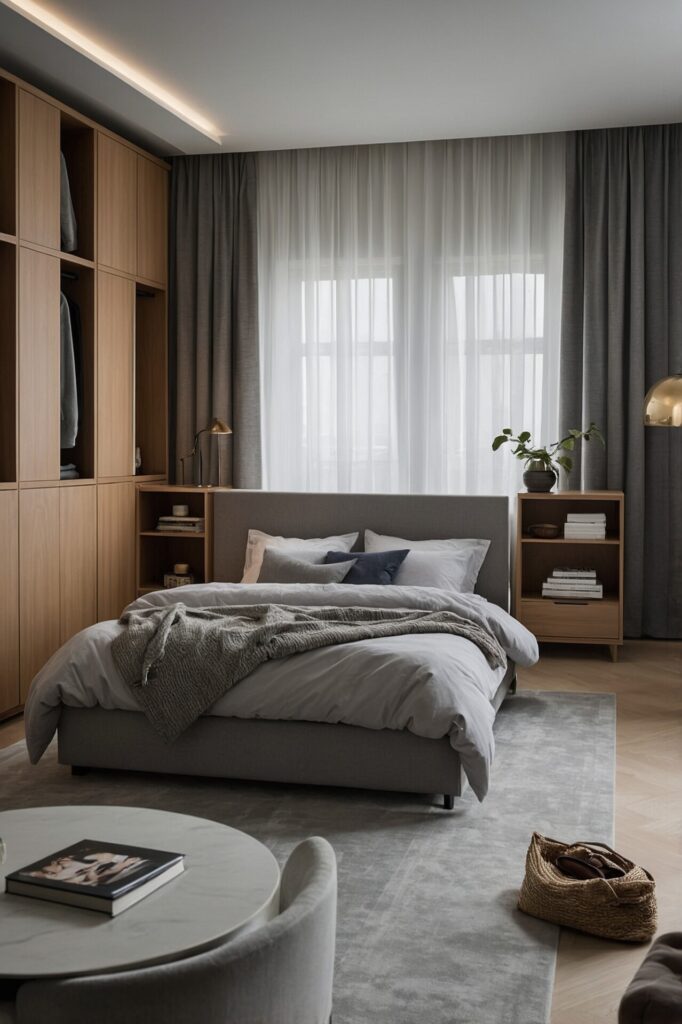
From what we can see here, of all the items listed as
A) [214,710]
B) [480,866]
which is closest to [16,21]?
[214,710]

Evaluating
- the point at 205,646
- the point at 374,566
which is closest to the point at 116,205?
the point at 374,566

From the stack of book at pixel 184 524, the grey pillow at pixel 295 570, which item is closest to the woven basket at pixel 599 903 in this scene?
the grey pillow at pixel 295 570

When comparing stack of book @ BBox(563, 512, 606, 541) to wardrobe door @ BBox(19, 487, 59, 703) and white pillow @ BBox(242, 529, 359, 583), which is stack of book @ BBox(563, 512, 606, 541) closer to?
white pillow @ BBox(242, 529, 359, 583)

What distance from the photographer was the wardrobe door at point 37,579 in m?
4.73

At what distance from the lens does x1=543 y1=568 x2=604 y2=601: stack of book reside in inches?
221

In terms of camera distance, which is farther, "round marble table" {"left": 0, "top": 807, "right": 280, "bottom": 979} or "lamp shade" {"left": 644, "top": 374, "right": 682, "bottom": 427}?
"lamp shade" {"left": 644, "top": 374, "right": 682, "bottom": 427}

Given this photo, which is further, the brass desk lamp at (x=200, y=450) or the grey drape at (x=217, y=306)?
the grey drape at (x=217, y=306)

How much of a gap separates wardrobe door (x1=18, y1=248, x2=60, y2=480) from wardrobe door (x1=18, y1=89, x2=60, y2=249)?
0.11 m

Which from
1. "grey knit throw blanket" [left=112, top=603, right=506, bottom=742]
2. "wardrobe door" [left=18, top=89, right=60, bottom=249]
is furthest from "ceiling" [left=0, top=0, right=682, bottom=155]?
"grey knit throw blanket" [left=112, top=603, right=506, bottom=742]

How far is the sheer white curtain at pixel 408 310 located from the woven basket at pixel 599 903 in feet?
12.0

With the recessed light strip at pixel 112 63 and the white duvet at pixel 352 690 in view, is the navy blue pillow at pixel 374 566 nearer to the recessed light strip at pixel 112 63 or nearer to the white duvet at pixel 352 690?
the white duvet at pixel 352 690

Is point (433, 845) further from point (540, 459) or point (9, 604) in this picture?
point (540, 459)

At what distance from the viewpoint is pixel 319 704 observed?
3420mm

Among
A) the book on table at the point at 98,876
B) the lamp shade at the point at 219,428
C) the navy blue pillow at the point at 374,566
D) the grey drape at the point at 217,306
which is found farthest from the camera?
the grey drape at the point at 217,306
